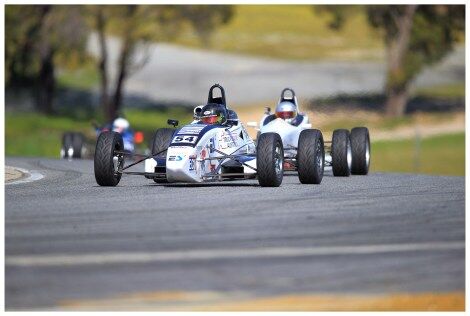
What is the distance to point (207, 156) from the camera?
2105cm

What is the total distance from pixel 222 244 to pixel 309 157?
8342 mm

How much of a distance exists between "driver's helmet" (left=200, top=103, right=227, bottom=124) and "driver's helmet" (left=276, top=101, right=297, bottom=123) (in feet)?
14.1

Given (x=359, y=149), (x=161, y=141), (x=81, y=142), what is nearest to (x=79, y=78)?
(x=81, y=142)

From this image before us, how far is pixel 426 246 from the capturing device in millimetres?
13328

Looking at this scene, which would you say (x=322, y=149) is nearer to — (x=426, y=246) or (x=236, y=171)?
(x=236, y=171)

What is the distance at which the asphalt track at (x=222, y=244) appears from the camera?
1098cm

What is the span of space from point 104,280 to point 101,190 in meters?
9.15

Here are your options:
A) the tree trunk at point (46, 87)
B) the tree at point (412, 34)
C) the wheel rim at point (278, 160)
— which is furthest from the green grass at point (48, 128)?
the wheel rim at point (278, 160)

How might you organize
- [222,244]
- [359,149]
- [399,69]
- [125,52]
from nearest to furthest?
[222,244]
[359,149]
[125,52]
[399,69]

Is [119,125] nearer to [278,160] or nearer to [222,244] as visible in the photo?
[278,160]

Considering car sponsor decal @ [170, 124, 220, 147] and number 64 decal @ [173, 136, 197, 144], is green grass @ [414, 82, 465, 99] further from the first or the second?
number 64 decal @ [173, 136, 197, 144]
